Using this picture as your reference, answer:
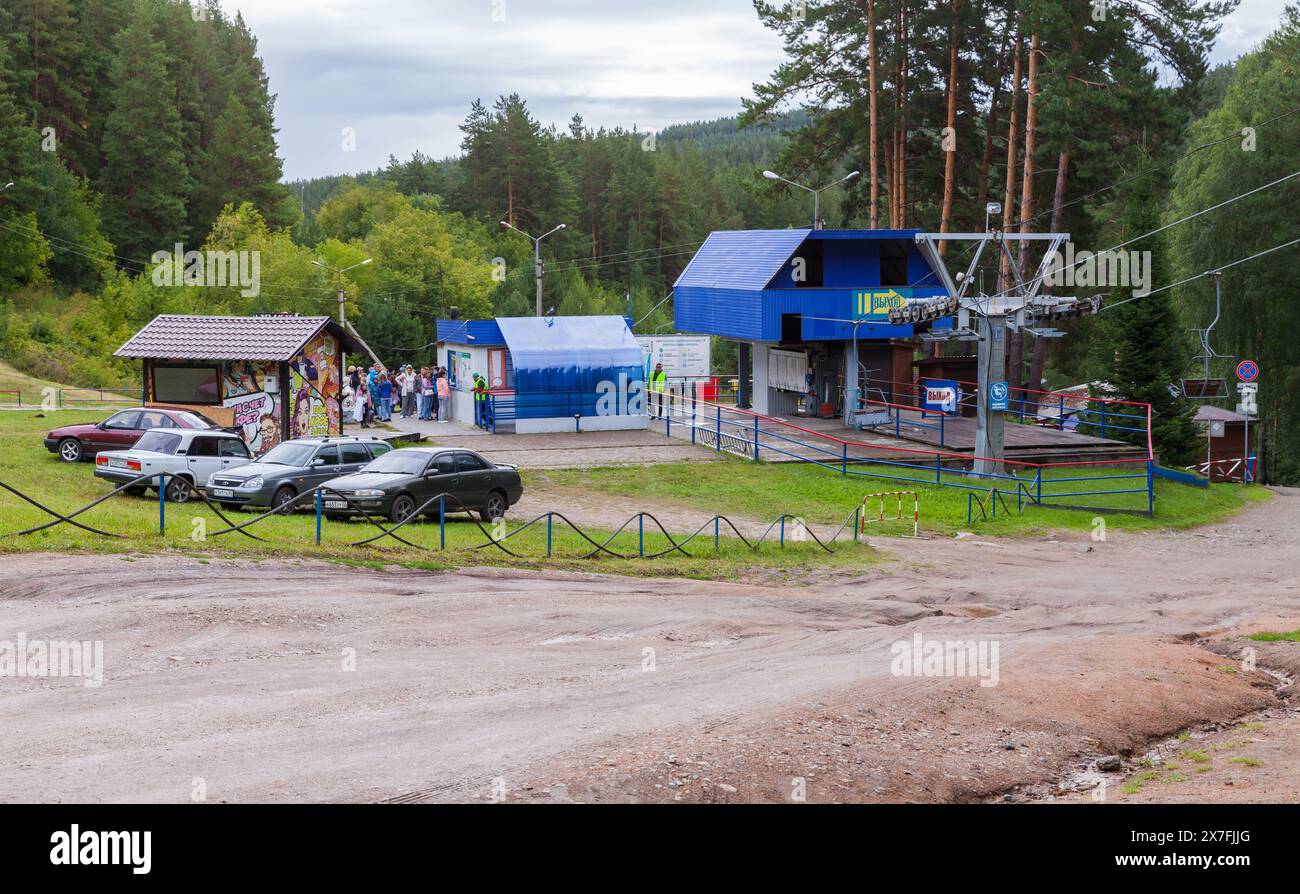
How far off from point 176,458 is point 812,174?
52987 mm

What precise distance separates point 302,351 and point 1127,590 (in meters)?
21.1

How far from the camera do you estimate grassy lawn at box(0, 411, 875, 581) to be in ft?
64.2

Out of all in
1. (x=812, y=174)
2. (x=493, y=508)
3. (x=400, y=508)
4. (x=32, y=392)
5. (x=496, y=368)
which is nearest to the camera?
(x=400, y=508)

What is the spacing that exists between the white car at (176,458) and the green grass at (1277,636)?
1932 cm

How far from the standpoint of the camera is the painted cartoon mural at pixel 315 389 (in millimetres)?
33969

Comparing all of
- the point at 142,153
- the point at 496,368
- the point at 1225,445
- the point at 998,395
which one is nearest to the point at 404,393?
the point at 496,368

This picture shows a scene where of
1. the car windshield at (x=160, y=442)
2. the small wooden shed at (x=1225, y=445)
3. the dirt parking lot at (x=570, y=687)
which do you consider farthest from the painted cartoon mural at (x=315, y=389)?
the small wooden shed at (x=1225, y=445)

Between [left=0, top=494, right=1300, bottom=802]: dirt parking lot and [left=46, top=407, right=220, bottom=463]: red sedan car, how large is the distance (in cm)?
1208

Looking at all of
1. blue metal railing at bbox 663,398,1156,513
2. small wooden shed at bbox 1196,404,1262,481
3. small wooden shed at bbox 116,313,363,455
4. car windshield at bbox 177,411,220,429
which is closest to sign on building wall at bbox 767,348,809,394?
blue metal railing at bbox 663,398,1156,513

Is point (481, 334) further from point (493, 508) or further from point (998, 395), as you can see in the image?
point (998, 395)

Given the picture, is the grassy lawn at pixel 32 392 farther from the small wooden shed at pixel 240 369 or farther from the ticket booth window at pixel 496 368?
the ticket booth window at pixel 496 368

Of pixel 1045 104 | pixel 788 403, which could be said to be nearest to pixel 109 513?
pixel 788 403

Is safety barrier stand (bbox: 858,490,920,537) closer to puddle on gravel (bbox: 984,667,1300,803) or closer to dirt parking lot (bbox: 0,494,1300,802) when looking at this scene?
dirt parking lot (bbox: 0,494,1300,802)

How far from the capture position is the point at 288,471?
25.8m
